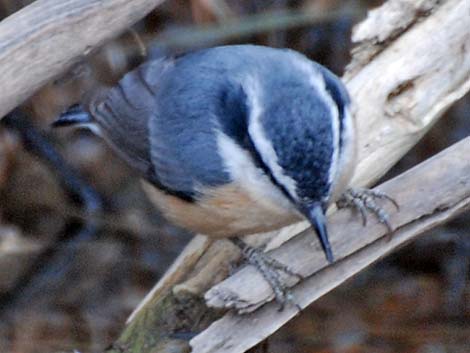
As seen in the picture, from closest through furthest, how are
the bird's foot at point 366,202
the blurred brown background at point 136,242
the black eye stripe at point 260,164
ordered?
the black eye stripe at point 260,164
the bird's foot at point 366,202
the blurred brown background at point 136,242

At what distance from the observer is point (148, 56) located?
5.38 m

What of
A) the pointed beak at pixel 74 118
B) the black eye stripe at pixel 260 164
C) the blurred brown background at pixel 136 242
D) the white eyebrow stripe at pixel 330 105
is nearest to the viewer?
the white eyebrow stripe at pixel 330 105

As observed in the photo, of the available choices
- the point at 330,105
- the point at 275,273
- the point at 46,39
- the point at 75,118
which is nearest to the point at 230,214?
the point at 275,273

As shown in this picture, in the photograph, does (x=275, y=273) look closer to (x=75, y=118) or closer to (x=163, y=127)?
(x=163, y=127)

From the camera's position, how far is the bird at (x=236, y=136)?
2959mm

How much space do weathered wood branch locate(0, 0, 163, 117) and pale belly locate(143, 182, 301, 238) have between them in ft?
1.76

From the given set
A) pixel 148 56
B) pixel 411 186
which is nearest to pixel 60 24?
pixel 411 186

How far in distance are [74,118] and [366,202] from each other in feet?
3.79

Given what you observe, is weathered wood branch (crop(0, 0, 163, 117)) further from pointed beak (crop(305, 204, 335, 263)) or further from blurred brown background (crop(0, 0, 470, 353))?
blurred brown background (crop(0, 0, 470, 353))

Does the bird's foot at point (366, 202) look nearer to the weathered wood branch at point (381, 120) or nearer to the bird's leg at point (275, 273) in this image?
the weathered wood branch at point (381, 120)

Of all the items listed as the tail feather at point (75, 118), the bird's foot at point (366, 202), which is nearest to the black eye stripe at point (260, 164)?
the bird's foot at point (366, 202)

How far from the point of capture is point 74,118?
13.1ft

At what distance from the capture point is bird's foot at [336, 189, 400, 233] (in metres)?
3.15

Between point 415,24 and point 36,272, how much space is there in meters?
2.52
